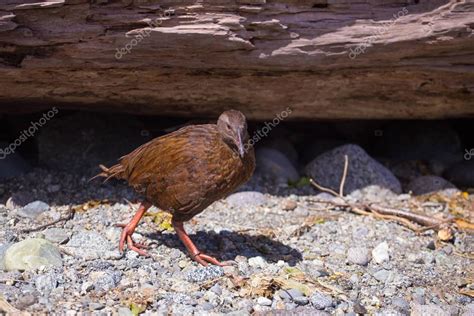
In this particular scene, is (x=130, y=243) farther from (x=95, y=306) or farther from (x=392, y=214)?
(x=392, y=214)

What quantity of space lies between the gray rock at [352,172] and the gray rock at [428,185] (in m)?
0.21

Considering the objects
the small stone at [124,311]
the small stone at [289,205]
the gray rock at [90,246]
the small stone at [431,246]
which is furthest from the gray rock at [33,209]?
the small stone at [431,246]

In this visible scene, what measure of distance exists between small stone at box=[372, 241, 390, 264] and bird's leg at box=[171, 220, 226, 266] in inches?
55.1

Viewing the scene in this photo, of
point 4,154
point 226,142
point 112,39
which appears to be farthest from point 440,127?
point 4,154

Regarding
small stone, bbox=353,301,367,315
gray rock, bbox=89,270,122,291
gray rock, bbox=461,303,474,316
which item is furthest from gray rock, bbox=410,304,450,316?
gray rock, bbox=89,270,122,291

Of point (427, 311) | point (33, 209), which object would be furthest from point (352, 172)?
point (33, 209)

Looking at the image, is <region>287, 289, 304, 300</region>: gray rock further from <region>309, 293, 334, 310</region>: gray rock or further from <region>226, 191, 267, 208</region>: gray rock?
<region>226, 191, 267, 208</region>: gray rock

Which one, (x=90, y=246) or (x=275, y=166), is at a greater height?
(x=90, y=246)

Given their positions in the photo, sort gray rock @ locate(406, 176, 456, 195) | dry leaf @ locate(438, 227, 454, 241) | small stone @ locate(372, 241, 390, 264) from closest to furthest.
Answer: small stone @ locate(372, 241, 390, 264) < dry leaf @ locate(438, 227, 454, 241) < gray rock @ locate(406, 176, 456, 195)

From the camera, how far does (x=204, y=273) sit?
5340mm

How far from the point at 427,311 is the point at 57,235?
3075 millimetres

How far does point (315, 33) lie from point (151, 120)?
8.40 feet

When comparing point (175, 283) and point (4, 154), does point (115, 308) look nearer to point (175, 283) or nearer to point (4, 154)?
point (175, 283)

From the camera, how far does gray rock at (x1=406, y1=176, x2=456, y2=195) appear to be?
7654 millimetres
